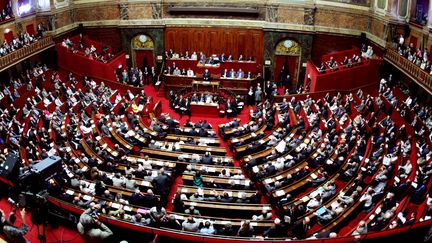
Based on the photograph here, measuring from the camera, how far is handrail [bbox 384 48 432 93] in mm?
16875

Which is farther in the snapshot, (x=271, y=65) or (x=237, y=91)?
(x=271, y=65)

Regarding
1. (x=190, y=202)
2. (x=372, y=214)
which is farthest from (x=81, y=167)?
(x=372, y=214)

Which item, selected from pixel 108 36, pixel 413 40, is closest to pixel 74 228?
pixel 413 40

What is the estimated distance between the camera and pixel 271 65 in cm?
2552

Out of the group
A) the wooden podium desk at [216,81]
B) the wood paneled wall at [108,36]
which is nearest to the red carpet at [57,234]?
the wooden podium desk at [216,81]

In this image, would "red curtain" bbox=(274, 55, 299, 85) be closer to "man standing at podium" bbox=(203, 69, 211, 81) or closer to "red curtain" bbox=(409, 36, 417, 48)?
"man standing at podium" bbox=(203, 69, 211, 81)

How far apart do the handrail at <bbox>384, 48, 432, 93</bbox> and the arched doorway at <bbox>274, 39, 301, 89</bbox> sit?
5.76 m

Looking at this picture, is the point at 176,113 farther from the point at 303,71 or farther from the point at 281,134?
the point at 303,71

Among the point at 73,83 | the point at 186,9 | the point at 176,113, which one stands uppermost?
the point at 186,9

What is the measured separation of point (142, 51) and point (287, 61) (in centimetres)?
927

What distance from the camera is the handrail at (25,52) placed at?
769 inches

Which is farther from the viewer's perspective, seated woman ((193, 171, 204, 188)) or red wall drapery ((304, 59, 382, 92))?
red wall drapery ((304, 59, 382, 92))

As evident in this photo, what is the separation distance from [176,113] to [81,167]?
28.4 ft

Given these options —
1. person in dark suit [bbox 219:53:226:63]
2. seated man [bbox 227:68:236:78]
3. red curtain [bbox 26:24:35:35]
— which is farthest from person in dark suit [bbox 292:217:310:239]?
red curtain [bbox 26:24:35:35]
